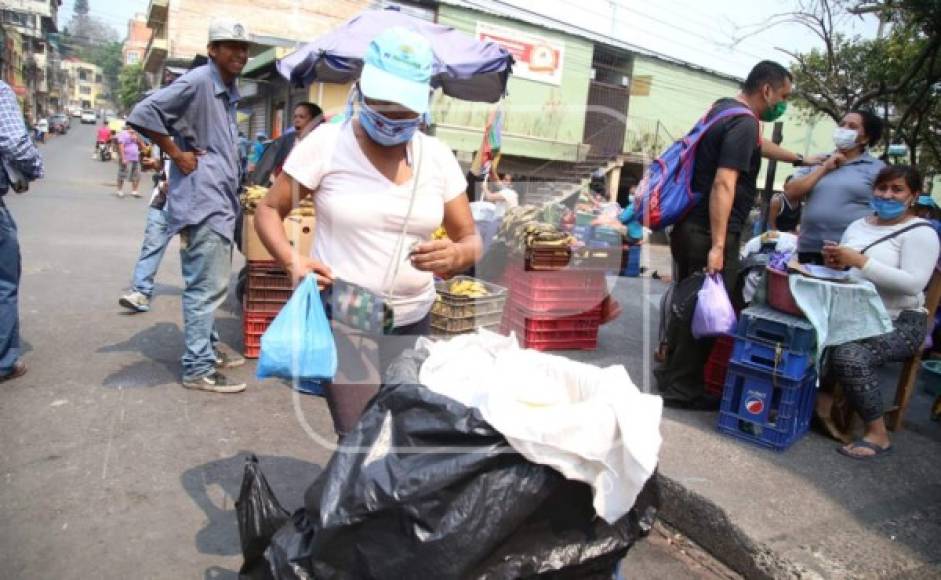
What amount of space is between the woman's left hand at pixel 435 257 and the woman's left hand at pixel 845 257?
2633 millimetres

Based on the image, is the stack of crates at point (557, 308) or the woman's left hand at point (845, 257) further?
the stack of crates at point (557, 308)

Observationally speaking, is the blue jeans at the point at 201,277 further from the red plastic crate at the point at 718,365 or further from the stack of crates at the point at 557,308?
the red plastic crate at the point at 718,365

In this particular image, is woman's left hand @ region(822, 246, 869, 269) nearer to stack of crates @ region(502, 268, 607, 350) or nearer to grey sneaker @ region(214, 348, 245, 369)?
stack of crates @ region(502, 268, 607, 350)

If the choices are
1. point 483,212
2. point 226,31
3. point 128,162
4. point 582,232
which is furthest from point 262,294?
point 128,162

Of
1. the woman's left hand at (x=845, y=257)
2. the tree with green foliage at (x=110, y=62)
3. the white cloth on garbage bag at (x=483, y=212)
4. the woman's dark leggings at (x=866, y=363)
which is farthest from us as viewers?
the tree with green foliage at (x=110, y=62)

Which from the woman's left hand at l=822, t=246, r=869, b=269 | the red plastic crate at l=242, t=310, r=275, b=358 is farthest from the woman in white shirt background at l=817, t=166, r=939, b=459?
the red plastic crate at l=242, t=310, r=275, b=358

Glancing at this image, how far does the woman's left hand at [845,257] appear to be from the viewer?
3.68 m

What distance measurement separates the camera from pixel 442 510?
4.50ft

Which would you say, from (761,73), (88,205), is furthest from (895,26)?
(88,205)

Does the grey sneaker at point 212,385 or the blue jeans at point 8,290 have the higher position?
the blue jeans at point 8,290

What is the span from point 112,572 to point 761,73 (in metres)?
4.18

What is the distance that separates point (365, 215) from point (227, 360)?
3029mm

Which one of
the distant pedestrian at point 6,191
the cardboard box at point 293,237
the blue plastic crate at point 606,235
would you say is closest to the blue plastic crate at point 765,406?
the cardboard box at point 293,237

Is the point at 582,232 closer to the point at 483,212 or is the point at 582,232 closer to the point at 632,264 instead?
the point at 483,212
